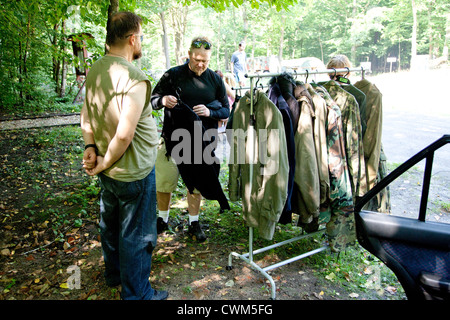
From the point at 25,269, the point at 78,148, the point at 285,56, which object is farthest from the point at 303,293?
the point at 285,56

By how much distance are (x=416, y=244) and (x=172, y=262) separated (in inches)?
82.2

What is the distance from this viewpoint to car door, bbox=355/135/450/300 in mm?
1747

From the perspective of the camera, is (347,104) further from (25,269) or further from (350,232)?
(25,269)


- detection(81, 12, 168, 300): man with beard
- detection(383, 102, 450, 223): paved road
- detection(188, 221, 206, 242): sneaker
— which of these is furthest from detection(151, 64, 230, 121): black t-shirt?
detection(383, 102, 450, 223): paved road

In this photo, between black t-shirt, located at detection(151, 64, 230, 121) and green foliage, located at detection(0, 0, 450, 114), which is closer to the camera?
black t-shirt, located at detection(151, 64, 230, 121)

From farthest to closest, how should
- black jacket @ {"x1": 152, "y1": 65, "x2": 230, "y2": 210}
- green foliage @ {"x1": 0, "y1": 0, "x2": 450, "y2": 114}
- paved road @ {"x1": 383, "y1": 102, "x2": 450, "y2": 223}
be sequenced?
green foliage @ {"x1": 0, "y1": 0, "x2": 450, "y2": 114} < paved road @ {"x1": 383, "y1": 102, "x2": 450, "y2": 223} < black jacket @ {"x1": 152, "y1": 65, "x2": 230, "y2": 210}

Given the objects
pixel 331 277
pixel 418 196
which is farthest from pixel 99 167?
pixel 418 196

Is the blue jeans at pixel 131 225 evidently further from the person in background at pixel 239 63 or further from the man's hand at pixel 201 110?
the person in background at pixel 239 63

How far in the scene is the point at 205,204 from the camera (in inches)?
175

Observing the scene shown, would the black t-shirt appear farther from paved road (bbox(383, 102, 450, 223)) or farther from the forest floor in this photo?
paved road (bbox(383, 102, 450, 223))

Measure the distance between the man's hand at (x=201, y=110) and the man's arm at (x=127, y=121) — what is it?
41.5 inches

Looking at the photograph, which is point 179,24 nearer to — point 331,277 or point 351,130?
point 351,130

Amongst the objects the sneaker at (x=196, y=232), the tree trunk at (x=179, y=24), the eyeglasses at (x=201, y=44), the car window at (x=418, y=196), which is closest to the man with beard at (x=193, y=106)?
the eyeglasses at (x=201, y=44)

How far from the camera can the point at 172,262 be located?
3.00 m
